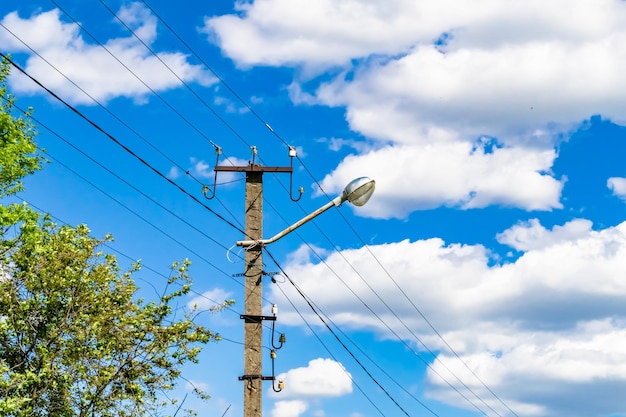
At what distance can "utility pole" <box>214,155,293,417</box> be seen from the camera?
1784cm

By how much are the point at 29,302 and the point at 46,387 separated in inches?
86.1

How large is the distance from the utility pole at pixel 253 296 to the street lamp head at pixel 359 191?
8.04 ft

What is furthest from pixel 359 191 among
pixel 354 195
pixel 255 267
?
pixel 255 267

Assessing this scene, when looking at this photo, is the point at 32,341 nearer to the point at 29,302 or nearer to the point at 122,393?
the point at 29,302

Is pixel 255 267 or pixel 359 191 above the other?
pixel 359 191

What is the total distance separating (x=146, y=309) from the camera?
21.6 meters

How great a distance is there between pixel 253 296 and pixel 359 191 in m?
3.34

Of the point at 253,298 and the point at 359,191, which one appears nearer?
the point at 359,191

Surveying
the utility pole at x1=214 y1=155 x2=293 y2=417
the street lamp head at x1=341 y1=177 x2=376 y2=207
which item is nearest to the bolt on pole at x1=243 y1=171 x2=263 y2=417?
the utility pole at x1=214 y1=155 x2=293 y2=417

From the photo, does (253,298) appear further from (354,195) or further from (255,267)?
(354,195)

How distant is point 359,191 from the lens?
17.9m

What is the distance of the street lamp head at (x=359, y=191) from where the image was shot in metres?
17.8

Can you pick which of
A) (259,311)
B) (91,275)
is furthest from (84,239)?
(259,311)

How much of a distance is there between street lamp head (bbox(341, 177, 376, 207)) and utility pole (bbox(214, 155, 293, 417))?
8.04 feet
